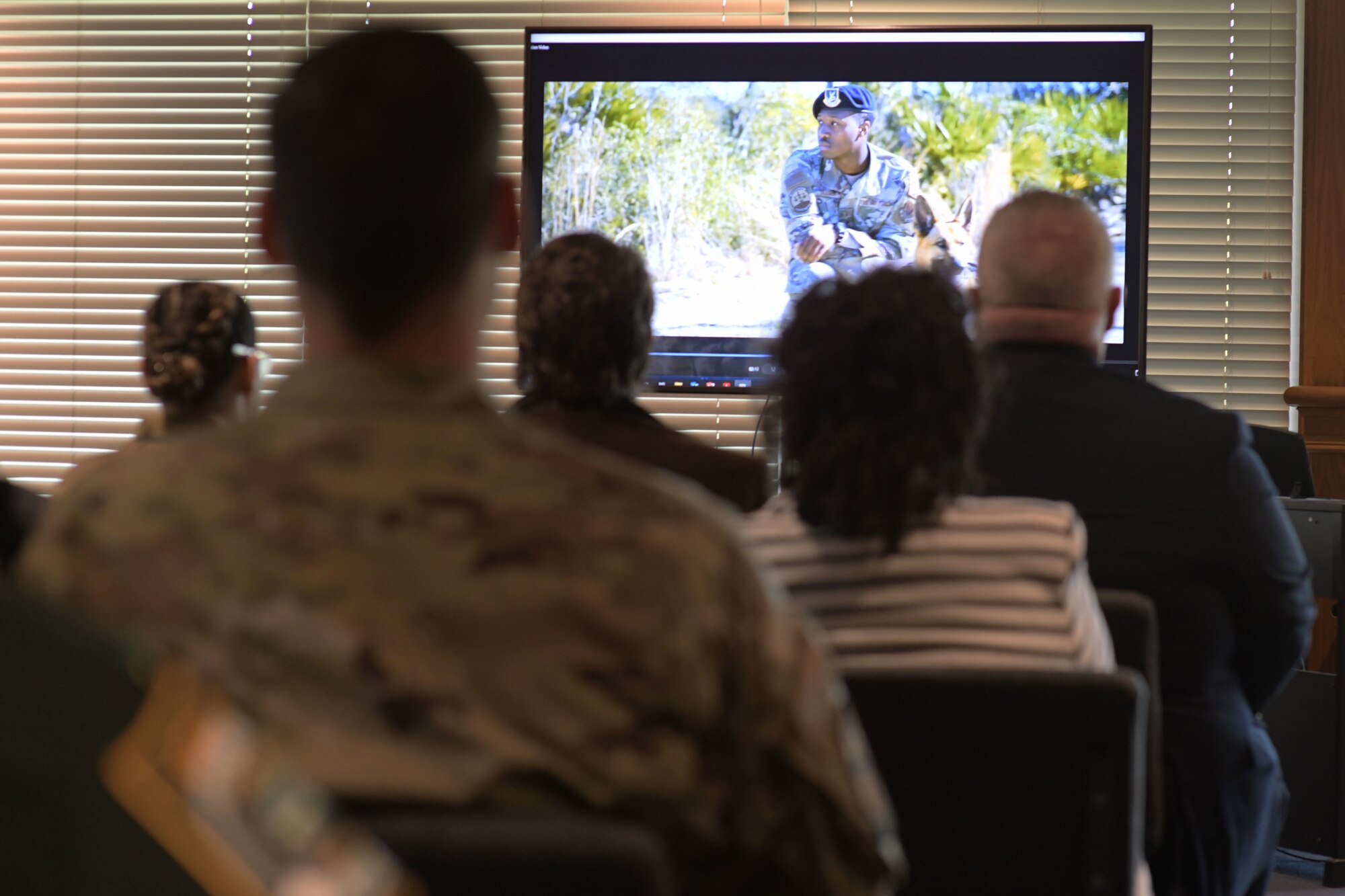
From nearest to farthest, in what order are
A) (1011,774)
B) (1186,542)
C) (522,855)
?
(522,855) → (1011,774) → (1186,542)

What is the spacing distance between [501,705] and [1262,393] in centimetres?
393

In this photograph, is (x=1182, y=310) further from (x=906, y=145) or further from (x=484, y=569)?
(x=484, y=569)

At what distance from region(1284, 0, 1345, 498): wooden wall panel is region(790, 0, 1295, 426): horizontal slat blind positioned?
0.21 feet

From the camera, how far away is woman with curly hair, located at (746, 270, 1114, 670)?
1.43 metres

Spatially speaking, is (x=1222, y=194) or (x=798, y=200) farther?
(x=1222, y=194)

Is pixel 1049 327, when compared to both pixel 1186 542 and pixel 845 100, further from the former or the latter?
pixel 845 100

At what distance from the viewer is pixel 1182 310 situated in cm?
A: 416

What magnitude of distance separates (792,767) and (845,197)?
3.23 m

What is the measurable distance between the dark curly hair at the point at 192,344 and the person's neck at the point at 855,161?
1920mm

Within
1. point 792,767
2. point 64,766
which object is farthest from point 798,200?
point 64,766

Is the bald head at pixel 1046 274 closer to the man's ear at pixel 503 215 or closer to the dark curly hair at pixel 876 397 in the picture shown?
the dark curly hair at pixel 876 397

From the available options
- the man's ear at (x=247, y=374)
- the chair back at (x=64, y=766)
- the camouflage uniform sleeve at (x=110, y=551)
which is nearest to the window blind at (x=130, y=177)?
the man's ear at (x=247, y=374)

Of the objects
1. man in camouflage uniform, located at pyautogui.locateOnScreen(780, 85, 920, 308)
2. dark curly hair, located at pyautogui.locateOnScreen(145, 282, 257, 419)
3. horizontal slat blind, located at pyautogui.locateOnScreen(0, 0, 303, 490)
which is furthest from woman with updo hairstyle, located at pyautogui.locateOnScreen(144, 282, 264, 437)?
horizontal slat blind, located at pyautogui.locateOnScreen(0, 0, 303, 490)

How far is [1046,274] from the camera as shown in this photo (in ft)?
6.99
